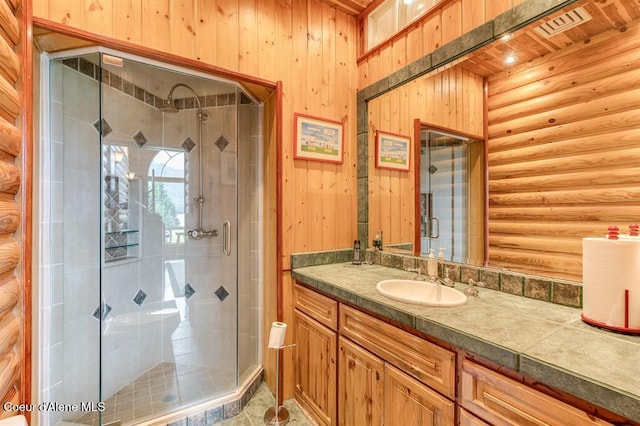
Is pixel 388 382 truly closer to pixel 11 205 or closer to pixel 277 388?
pixel 277 388

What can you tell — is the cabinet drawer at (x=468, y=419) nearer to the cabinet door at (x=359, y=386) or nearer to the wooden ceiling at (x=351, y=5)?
the cabinet door at (x=359, y=386)

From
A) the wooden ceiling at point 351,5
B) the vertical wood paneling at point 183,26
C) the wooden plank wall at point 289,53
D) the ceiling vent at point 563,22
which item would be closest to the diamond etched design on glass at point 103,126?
the wooden plank wall at point 289,53

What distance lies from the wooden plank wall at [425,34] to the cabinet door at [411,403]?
5.78ft

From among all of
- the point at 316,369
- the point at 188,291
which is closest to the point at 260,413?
the point at 316,369

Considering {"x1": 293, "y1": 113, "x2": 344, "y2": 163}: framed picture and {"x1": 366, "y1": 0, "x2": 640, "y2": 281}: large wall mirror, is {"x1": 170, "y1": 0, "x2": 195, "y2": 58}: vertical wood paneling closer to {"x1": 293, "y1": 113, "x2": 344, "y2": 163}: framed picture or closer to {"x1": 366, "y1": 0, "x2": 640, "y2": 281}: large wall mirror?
{"x1": 293, "y1": 113, "x2": 344, "y2": 163}: framed picture

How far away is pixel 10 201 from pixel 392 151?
212 cm

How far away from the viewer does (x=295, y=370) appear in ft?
6.59

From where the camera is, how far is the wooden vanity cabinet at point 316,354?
5.33 ft

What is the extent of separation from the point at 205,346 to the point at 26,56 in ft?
6.89

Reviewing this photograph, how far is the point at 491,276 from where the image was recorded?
1472mm

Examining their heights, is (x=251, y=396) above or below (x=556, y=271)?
below

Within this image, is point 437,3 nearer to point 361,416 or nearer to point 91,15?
point 91,15

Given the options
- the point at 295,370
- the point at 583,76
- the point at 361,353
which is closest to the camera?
the point at 583,76

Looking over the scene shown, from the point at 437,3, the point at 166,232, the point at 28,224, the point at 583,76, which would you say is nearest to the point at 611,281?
the point at 583,76
